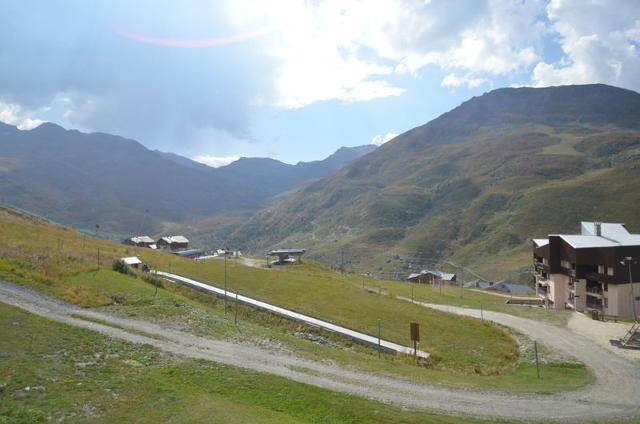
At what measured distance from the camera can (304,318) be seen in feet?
133

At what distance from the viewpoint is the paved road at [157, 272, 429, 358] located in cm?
3514

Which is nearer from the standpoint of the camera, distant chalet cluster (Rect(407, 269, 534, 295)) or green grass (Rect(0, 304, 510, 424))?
green grass (Rect(0, 304, 510, 424))

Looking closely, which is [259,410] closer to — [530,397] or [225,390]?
[225,390]

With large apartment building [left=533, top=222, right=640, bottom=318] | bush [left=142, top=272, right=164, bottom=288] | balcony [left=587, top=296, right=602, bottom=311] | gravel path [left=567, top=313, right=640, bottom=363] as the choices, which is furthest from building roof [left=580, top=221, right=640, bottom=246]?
bush [left=142, top=272, right=164, bottom=288]

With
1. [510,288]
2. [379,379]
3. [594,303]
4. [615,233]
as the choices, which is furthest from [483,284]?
[379,379]

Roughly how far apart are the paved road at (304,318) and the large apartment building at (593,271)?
143 ft

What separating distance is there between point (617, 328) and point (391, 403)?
36.7 meters

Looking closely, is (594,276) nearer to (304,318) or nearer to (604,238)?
(604,238)

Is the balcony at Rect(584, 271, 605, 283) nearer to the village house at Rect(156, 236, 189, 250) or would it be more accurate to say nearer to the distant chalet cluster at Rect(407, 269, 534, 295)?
the distant chalet cluster at Rect(407, 269, 534, 295)

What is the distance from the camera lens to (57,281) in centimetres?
3606

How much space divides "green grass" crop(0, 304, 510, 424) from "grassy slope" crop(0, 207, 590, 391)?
7.51 metres

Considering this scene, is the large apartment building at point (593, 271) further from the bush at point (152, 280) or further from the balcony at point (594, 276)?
the bush at point (152, 280)

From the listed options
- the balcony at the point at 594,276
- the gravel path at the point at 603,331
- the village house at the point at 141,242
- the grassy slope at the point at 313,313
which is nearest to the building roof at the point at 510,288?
the balcony at the point at 594,276

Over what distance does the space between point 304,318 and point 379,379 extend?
17145 millimetres
